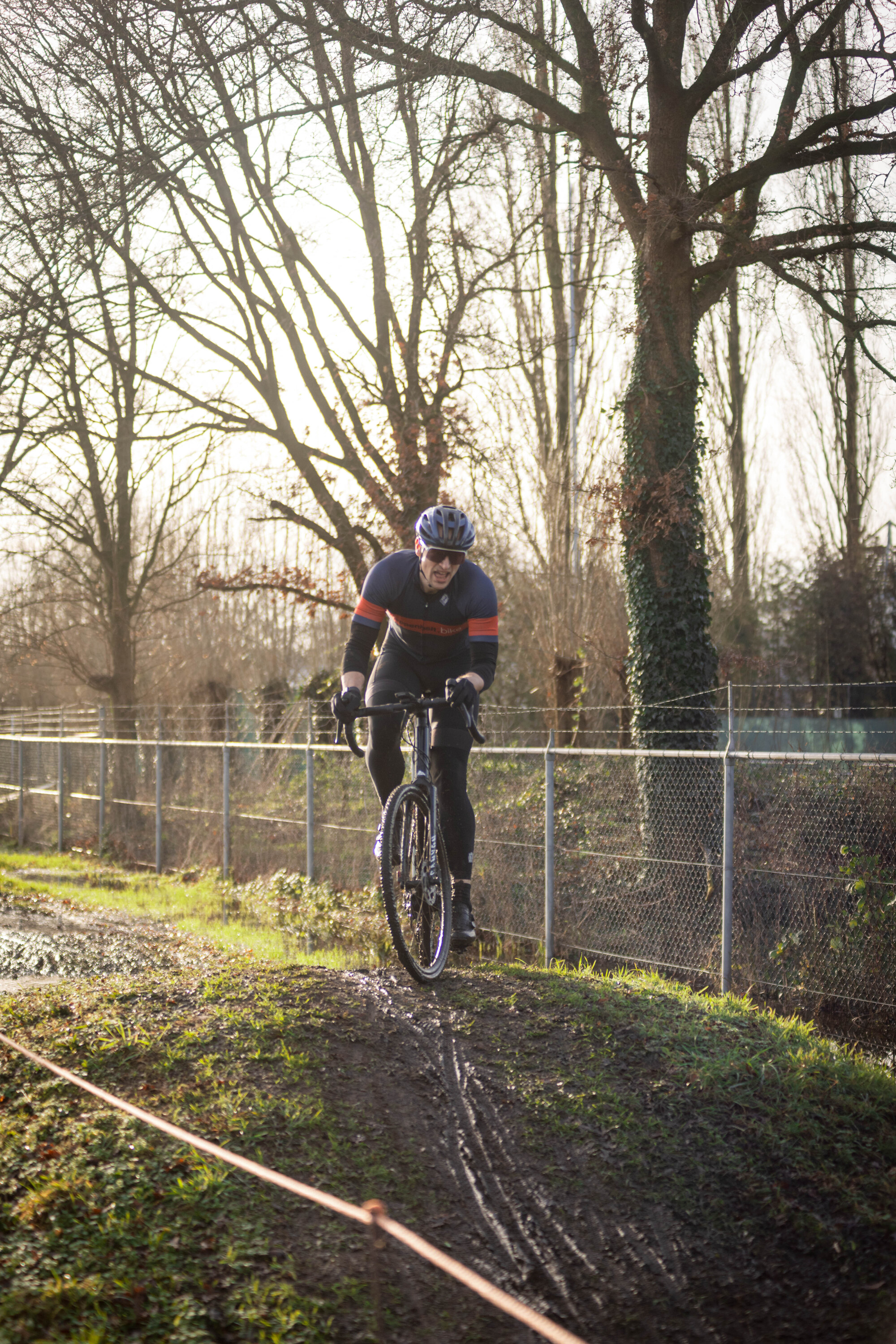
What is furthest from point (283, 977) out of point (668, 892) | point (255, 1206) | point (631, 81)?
point (631, 81)

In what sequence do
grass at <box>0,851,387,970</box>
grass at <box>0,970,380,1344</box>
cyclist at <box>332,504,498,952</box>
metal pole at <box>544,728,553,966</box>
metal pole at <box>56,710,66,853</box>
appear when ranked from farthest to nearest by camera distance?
metal pole at <box>56,710,66,853</box> < grass at <box>0,851,387,970</box> < metal pole at <box>544,728,553,966</box> < cyclist at <box>332,504,498,952</box> < grass at <box>0,970,380,1344</box>

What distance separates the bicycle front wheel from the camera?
5.49 m

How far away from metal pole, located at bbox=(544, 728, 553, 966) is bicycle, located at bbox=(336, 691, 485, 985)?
102 inches

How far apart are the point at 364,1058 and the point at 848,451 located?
→ 2467 cm

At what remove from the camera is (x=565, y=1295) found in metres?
3.22

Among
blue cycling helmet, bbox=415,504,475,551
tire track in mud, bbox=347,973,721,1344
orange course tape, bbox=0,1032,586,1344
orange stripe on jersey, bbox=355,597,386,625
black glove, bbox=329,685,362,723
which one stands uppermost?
blue cycling helmet, bbox=415,504,475,551

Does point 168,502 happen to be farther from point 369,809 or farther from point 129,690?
point 369,809

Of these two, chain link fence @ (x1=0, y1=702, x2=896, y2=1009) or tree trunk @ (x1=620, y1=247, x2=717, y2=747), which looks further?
tree trunk @ (x1=620, y1=247, x2=717, y2=747)

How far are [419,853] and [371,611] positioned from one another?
1.27m

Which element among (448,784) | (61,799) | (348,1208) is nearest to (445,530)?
(448,784)

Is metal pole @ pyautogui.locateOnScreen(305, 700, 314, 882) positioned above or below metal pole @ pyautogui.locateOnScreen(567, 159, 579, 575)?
below

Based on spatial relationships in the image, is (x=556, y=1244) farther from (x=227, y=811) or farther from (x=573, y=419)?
(x=573, y=419)

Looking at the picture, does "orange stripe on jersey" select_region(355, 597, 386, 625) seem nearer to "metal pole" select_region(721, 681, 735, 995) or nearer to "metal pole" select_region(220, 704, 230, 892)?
"metal pole" select_region(721, 681, 735, 995)

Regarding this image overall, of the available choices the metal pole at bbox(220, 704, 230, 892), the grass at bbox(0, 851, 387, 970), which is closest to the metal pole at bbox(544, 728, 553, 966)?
the grass at bbox(0, 851, 387, 970)
